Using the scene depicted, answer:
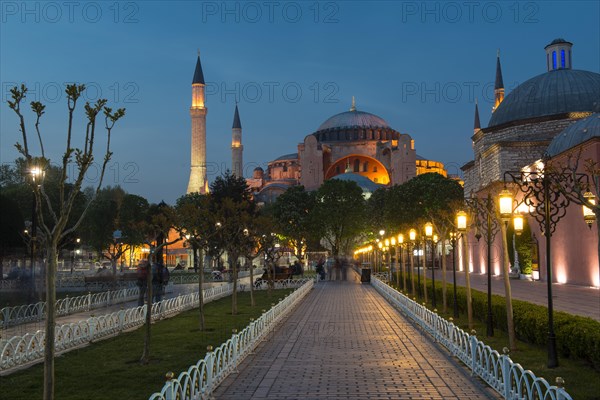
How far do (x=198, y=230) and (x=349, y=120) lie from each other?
9112cm

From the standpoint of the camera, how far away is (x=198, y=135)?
86438 millimetres

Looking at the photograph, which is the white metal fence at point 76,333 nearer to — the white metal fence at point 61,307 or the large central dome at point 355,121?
the white metal fence at point 61,307

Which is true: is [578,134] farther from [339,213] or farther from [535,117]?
[339,213]

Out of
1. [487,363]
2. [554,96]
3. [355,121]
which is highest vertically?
[355,121]

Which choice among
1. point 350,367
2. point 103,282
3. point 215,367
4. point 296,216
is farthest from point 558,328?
point 296,216

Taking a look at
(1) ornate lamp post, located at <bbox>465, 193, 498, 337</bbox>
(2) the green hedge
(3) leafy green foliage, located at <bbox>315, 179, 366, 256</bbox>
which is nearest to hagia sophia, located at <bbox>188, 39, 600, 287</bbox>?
(2) the green hedge

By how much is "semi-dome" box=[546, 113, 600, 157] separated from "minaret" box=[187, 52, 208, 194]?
196 ft

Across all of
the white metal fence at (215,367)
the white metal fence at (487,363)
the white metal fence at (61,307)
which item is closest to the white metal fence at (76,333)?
the white metal fence at (61,307)

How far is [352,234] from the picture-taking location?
5103 centimetres

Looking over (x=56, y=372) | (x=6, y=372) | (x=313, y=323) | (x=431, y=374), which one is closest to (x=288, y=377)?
(x=431, y=374)

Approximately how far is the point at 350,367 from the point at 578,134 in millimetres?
24765

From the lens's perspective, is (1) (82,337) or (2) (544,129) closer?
(1) (82,337)

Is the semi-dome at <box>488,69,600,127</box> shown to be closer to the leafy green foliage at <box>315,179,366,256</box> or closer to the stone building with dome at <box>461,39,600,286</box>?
the stone building with dome at <box>461,39,600,286</box>

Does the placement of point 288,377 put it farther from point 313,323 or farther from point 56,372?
point 313,323
